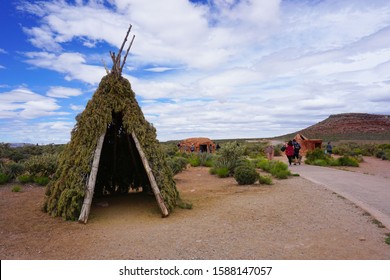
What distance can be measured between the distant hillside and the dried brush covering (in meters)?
62.7

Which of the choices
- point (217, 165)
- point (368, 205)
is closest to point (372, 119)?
point (217, 165)

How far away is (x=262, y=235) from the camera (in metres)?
6.20

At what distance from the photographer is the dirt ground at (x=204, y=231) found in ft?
17.4

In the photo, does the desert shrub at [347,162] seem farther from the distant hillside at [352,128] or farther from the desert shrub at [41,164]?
the distant hillside at [352,128]

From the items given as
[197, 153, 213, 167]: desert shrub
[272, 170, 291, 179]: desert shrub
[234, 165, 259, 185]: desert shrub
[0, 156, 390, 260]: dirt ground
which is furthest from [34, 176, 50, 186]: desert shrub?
[197, 153, 213, 167]: desert shrub

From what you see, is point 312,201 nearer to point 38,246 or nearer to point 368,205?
point 368,205

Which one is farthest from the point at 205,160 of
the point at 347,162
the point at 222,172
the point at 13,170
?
the point at 13,170

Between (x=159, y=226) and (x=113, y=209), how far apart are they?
77.7 inches

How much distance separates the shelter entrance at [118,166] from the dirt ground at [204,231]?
0.55 metres

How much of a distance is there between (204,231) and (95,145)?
10.5 ft

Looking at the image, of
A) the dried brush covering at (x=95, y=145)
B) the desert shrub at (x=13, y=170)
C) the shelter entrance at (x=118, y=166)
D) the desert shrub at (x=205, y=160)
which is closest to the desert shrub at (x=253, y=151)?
the desert shrub at (x=205, y=160)

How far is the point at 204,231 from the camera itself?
21.4ft

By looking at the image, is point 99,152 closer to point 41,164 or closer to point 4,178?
point 41,164

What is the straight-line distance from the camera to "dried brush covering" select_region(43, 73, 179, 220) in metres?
7.41
